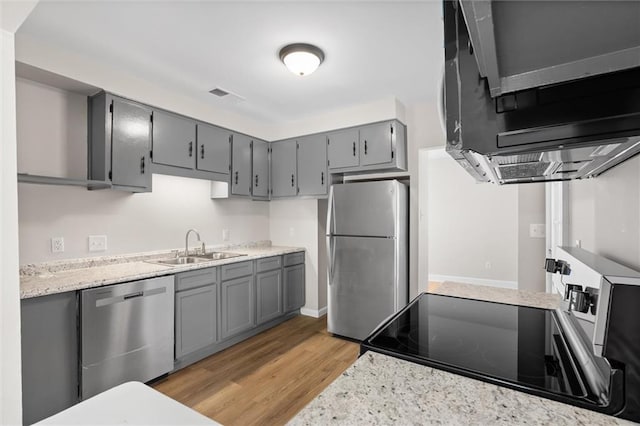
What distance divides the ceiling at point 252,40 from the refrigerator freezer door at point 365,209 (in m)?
0.96

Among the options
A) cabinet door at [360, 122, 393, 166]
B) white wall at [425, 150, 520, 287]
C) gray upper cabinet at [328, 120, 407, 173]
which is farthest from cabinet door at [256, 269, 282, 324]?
white wall at [425, 150, 520, 287]

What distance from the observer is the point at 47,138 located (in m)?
2.33

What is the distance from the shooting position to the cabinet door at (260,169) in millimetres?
3754

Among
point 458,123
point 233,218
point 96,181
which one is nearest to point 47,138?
point 96,181

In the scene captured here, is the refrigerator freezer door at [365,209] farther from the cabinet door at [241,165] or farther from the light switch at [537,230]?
the light switch at [537,230]

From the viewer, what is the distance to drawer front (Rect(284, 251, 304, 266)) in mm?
3736

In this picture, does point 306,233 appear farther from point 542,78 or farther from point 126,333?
point 542,78

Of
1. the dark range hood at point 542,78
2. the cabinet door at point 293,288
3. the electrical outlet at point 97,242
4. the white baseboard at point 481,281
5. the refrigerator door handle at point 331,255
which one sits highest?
the dark range hood at point 542,78

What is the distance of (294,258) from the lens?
385cm

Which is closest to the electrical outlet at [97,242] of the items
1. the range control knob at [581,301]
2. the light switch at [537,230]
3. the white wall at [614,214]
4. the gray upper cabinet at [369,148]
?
the gray upper cabinet at [369,148]

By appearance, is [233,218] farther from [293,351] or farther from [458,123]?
[458,123]

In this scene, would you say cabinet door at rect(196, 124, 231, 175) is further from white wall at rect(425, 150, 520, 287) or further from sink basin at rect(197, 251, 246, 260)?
white wall at rect(425, 150, 520, 287)

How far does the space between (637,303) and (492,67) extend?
19.7 inches

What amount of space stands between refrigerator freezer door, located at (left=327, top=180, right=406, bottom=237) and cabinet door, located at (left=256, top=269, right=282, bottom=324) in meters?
0.86
